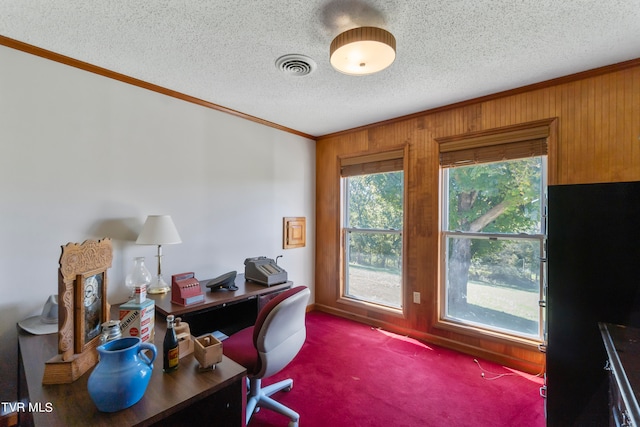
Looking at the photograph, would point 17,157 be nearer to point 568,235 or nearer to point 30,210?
point 30,210

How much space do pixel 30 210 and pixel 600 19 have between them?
3674 millimetres

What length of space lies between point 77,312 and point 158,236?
1.12m

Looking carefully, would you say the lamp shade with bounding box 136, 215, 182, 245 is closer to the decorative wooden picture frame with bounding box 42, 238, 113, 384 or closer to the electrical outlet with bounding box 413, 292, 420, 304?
the decorative wooden picture frame with bounding box 42, 238, 113, 384

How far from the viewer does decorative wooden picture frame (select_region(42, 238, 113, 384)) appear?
1062 mm

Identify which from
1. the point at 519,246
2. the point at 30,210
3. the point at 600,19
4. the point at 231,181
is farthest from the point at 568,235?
the point at 30,210

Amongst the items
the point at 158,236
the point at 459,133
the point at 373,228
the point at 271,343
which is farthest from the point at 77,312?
the point at 459,133

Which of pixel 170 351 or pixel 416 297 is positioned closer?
pixel 170 351

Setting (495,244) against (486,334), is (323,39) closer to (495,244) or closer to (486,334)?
(495,244)

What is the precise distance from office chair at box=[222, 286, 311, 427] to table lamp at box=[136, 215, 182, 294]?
78 cm

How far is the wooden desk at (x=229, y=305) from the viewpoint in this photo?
209cm

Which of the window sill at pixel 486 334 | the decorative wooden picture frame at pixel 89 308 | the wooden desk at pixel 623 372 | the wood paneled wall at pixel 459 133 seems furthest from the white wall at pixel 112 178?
the wooden desk at pixel 623 372

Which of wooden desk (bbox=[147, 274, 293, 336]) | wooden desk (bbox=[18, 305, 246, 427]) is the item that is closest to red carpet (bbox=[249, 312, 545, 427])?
wooden desk (bbox=[147, 274, 293, 336])

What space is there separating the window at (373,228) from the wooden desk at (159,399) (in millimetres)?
2482

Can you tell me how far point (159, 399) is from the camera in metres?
1.00
